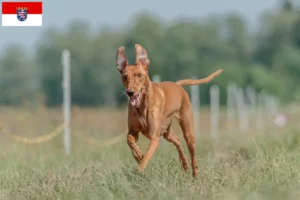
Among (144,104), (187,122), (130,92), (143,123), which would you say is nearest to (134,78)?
(130,92)

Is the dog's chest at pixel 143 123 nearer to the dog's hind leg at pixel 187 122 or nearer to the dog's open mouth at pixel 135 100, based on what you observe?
the dog's open mouth at pixel 135 100

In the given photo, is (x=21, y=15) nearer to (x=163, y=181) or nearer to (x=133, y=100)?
(x=133, y=100)

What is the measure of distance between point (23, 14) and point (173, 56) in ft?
188

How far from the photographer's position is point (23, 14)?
13148 millimetres

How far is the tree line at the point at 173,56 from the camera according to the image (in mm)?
58825

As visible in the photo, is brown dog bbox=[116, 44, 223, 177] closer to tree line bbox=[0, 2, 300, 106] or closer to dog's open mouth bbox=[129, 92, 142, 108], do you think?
dog's open mouth bbox=[129, 92, 142, 108]

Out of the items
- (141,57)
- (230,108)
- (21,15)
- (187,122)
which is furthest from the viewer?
(230,108)

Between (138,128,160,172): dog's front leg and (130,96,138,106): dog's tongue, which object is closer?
(138,128,160,172): dog's front leg

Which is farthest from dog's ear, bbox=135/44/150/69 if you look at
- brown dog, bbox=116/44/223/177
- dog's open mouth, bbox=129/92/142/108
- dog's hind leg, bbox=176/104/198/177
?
dog's hind leg, bbox=176/104/198/177

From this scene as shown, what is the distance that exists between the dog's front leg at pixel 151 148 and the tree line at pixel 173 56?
4182 cm

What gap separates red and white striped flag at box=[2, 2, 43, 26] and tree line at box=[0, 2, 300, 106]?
36184 mm

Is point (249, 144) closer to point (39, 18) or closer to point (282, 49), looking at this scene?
point (39, 18)

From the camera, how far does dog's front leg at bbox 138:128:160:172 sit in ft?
25.1

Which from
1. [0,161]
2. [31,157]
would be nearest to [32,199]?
[0,161]
